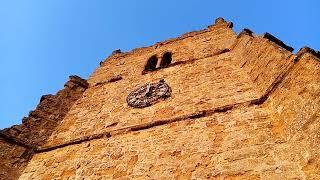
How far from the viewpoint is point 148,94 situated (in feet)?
31.9

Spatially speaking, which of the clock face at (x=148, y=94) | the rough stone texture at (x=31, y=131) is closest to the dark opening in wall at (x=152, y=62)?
the clock face at (x=148, y=94)

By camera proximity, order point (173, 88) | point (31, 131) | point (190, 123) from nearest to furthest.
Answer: point (190, 123) < point (31, 131) < point (173, 88)

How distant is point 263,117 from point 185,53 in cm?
586

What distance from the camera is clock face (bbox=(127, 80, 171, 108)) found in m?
9.26

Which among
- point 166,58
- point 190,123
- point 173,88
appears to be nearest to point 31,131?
point 173,88

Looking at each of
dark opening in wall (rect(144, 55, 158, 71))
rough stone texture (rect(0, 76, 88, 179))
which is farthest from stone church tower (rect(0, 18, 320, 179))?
dark opening in wall (rect(144, 55, 158, 71))

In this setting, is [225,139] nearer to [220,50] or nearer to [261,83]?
[261,83]

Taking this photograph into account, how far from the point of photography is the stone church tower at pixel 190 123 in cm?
605

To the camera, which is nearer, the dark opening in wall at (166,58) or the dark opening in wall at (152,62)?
the dark opening in wall at (152,62)

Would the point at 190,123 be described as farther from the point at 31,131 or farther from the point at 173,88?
the point at 31,131

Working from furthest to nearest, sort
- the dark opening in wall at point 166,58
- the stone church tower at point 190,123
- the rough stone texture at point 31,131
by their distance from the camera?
the dark opening in wall at point 166,58
the rough stone texture at point 31,131
the stone church tower at point 190,123

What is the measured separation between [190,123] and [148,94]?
2372mm

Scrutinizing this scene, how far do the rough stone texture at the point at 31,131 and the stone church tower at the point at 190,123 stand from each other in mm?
22

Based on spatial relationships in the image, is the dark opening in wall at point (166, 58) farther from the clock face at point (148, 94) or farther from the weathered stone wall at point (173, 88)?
the clock face at point (148, 94)
